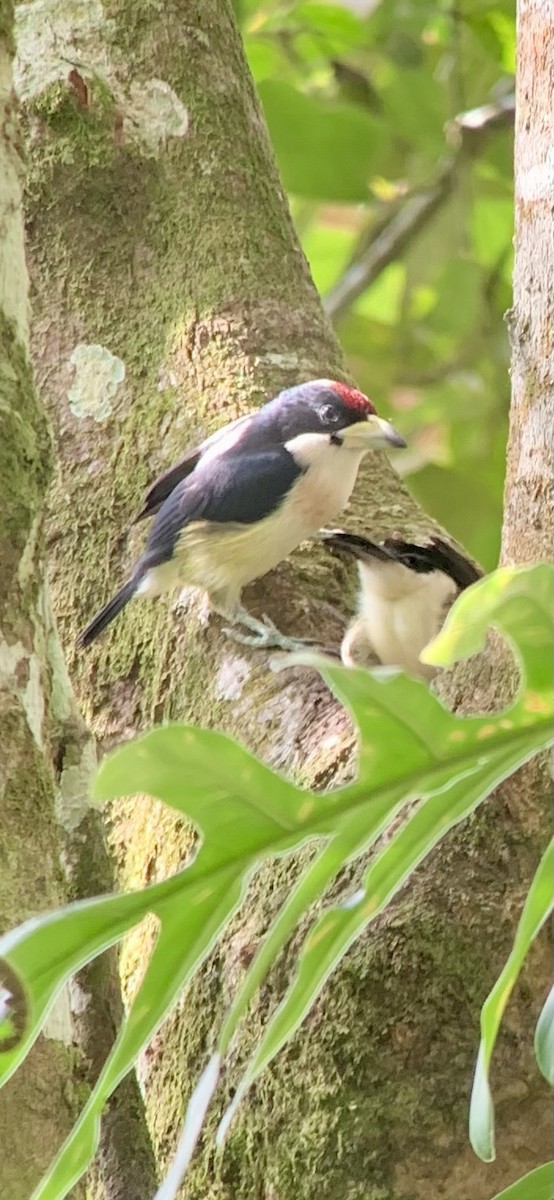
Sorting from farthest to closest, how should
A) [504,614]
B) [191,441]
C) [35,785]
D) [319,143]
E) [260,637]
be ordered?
[319,143]
[191,441]
[260,637]
[35,785]
[504,614]

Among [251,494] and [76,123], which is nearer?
[251,494]

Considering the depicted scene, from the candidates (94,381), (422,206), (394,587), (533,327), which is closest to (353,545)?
(394,587)

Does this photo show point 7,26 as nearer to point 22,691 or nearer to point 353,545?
point 22,691

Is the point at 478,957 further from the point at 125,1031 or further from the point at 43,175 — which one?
the point at 43,175

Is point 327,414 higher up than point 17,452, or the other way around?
point 17,452

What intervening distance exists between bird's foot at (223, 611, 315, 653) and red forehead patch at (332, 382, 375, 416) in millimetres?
416

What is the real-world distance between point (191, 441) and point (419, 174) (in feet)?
4.93

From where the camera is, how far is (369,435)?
7.64 ft

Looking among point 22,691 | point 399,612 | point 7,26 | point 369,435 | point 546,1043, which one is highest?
point 7,26

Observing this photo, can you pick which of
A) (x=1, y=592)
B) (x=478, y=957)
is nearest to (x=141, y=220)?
(x=1, y=592)

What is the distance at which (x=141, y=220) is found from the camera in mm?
2488

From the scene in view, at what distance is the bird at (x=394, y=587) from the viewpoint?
2.22m

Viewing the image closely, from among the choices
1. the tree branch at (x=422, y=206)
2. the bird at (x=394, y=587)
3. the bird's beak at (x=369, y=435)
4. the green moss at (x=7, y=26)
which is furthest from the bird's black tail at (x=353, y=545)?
the tree branch at (x=422, y=206)

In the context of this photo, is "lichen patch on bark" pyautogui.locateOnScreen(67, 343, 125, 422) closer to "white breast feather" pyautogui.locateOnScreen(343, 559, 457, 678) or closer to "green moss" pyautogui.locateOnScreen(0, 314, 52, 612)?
"white breast feather" pyautogui.locateOnScreen(343, 559, 457, 678)
